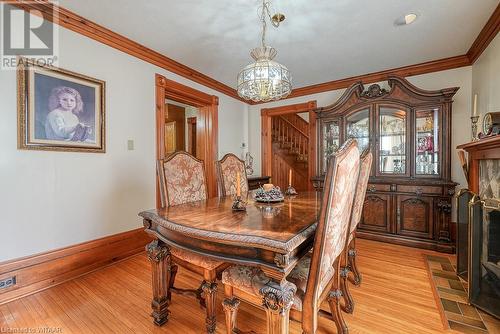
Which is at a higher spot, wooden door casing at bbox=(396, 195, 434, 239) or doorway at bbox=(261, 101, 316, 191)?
doorway at bbox=(261, 101, 316, 191)

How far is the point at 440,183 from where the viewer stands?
268cm

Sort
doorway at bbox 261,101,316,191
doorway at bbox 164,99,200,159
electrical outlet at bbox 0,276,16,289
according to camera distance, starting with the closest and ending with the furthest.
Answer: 1. electrical outlet at bbox 0,276,16,289
2. doorway at bbox 261,101,316,191
3. doorway at bbox 164,99,200,159

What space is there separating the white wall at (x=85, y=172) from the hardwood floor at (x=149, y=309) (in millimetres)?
440

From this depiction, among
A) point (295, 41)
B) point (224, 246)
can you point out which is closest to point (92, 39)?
point (295, 41)

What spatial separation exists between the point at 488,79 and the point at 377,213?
1.83 m

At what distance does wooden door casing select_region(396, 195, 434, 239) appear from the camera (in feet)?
9.10

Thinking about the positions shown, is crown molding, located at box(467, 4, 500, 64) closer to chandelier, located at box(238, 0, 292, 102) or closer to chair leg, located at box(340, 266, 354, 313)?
chandelier, located at box(238, 0, 292, 102)

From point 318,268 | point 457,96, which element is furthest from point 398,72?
point 318,268

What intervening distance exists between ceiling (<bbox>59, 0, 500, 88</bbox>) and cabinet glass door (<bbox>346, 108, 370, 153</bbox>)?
66cm

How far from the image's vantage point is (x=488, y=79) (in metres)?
2.33

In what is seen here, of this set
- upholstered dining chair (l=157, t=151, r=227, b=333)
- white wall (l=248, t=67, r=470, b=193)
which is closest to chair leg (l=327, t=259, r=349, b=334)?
upholstered dining chair (l=157, t=151, r=227, b=333)

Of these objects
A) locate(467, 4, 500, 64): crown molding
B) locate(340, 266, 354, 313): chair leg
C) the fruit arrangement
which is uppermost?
locate(467, 4, 500, 64): crown molding

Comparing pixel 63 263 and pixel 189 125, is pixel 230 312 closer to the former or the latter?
pixel 63 263

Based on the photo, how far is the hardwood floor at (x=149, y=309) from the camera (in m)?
1.47
